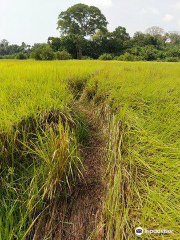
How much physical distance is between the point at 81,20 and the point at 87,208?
3007 cm

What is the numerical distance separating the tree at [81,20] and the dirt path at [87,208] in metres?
27.2

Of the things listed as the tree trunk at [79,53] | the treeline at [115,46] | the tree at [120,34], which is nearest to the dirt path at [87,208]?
the treeline at [115,46]

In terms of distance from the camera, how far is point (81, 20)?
25.0 meters

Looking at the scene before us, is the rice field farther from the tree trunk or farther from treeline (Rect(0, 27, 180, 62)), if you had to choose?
the tree trunk

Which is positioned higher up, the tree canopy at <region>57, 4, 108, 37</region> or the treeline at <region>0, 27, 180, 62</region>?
the tree canopy at <region>57, 4, 108, 37</region>

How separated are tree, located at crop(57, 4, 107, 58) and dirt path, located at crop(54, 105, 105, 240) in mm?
27240

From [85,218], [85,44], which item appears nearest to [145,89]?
[85,218]

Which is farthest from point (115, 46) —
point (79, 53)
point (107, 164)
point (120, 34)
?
point (107, 164)

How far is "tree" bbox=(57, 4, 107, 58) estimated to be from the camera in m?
24.2

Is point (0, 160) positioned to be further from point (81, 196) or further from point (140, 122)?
point (140, 122)

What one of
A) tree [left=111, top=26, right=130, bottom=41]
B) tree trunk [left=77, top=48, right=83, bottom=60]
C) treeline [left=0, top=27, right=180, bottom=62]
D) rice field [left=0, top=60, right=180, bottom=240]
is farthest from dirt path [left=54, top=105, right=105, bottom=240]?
tree [left=111, top=26, right=130, bottom=41]

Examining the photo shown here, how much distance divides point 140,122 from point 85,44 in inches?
931

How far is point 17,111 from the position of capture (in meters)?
1.20

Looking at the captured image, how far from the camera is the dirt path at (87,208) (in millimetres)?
826
